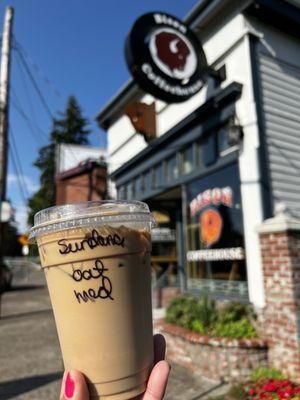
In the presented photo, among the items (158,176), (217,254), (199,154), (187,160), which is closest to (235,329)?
(217,254)

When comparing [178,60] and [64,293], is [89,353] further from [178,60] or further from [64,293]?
[178,60]

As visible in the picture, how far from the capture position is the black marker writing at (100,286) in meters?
1.16

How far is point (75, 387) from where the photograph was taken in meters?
1.13

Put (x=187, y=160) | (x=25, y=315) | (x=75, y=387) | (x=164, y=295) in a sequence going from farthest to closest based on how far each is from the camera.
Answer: (x=25, y=315) → (x=164, y=295) → (x=187, y=160) → (x=75, y=387)

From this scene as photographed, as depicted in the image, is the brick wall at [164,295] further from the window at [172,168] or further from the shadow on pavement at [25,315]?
the shadow on pavement at [25,315]

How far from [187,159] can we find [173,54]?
8.28 feet

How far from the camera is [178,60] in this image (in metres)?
6.92

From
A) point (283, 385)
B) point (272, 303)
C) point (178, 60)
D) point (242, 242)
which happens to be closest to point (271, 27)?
point (178, 60)

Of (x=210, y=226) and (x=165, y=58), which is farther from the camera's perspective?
(x=210, y=226)

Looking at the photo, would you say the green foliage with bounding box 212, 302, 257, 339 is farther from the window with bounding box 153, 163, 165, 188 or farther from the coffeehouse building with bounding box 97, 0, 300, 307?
the window with bounding box 153, 163, 165, 188

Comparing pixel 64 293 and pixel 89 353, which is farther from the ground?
pixel 64 293

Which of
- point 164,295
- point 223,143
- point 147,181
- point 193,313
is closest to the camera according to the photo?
point 193,313

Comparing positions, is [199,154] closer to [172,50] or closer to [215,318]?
[172,50]

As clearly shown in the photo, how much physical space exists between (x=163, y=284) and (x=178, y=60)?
18.7 feet
